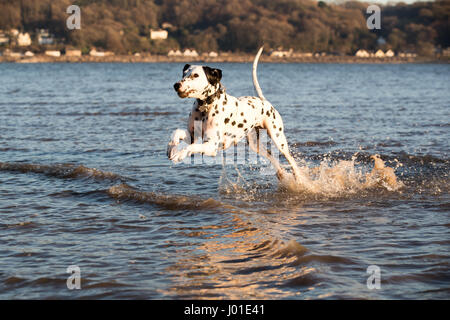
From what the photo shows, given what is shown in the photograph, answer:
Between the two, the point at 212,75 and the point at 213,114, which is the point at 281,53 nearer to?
the point at 213,114

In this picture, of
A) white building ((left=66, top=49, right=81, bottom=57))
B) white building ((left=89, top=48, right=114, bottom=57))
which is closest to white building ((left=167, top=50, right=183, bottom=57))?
white building ((left=89, top=48, right=114, bottom=57))

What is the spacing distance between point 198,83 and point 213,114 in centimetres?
66

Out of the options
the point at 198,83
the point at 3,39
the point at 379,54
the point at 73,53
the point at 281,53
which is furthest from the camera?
the point at 379,54

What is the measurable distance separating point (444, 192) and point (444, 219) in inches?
69.8

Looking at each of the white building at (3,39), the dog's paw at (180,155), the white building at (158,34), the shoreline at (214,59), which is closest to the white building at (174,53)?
the shoreline at (214,59)

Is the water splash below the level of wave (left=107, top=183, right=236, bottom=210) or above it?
above

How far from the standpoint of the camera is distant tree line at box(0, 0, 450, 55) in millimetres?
155125

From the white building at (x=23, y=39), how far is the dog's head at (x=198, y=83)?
159 m

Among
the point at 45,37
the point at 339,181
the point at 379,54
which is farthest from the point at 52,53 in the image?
the point at 339,181

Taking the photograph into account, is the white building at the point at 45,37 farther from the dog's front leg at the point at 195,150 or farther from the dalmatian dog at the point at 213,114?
the dog's front leg at the point at 195,150

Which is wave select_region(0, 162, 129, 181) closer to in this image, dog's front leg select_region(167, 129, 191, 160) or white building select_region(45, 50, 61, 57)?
dog's front leg select_region(167, 129, 191, 160)

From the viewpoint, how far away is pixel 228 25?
529 ft

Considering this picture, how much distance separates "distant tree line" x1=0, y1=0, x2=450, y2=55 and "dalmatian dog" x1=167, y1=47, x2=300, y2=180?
477 ft

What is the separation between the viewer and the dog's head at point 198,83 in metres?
6.71
